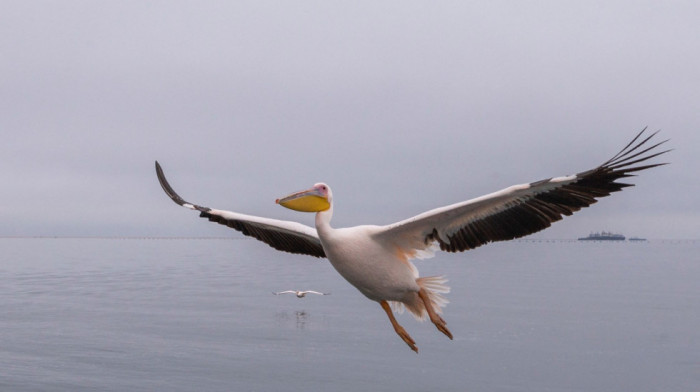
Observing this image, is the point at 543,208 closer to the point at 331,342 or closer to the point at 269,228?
the point at 269,228

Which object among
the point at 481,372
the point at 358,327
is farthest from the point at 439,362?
the point at 358,327

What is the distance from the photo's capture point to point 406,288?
827cm

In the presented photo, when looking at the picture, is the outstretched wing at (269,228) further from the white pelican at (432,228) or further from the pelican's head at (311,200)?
the pelican's head at (311,200)

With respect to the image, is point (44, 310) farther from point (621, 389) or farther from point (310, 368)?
point (621, 389)

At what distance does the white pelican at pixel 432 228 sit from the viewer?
7.62 metres

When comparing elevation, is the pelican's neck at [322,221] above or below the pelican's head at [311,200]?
below

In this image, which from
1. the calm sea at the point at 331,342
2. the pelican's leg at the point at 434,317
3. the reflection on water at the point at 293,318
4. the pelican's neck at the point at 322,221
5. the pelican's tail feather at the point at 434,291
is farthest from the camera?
the reflection on water at the point at 293,318

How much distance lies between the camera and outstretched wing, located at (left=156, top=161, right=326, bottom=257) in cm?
1049

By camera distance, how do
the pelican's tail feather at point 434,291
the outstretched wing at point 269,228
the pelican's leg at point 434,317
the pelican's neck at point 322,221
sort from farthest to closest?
the pelican's tail feather at point 434,291
the outstretched wing at point 269,228
the pelican's leg at point 434,317
the pelican's neck at point 322,221

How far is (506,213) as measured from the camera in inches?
352

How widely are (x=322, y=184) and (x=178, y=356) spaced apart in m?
72.0

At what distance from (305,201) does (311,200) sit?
0.11m

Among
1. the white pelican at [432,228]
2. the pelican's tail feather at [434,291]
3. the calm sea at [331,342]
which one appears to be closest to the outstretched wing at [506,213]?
the white pelican at [432,228]

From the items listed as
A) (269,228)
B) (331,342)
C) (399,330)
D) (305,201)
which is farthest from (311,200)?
(331,342)
